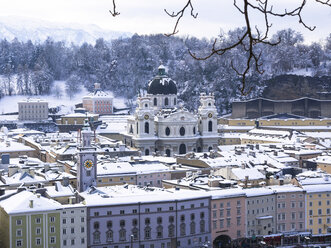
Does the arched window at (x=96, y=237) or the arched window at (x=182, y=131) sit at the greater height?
the arched window at (x=182, y=131)

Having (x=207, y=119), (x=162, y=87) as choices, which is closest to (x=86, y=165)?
(x=207, y=119)

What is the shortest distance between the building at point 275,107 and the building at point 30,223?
5253 cm

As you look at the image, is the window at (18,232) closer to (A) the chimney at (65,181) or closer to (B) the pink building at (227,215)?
(A) the chimney at (65,181)

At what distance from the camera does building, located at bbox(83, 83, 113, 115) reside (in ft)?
279

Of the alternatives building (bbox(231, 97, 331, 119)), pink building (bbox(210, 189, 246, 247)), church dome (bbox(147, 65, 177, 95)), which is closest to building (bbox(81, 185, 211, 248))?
pink building (bbox(210, 189, 246, 247))

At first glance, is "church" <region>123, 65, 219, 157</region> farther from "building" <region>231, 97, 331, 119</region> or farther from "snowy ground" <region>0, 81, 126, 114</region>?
"snowy ground" <region>0, 81, 126, 114</region>

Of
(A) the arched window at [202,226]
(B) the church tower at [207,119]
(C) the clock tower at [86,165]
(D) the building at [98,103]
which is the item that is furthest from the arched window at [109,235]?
(D) the building at [98,103]

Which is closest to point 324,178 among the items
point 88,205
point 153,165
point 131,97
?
point 153,165

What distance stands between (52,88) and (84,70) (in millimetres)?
6351

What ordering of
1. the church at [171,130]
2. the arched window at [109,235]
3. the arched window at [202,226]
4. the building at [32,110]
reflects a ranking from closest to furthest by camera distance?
the arched window at [109,235]
the arched window at [202,226]
the church at [171,130]
the building at [32,110]

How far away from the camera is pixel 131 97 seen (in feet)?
311

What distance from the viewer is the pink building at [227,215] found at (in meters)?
33.8

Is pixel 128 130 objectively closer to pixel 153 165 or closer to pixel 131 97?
pixel 153 165

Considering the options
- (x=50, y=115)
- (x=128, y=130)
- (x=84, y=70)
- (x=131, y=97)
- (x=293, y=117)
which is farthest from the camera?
(x=84, y=70)
